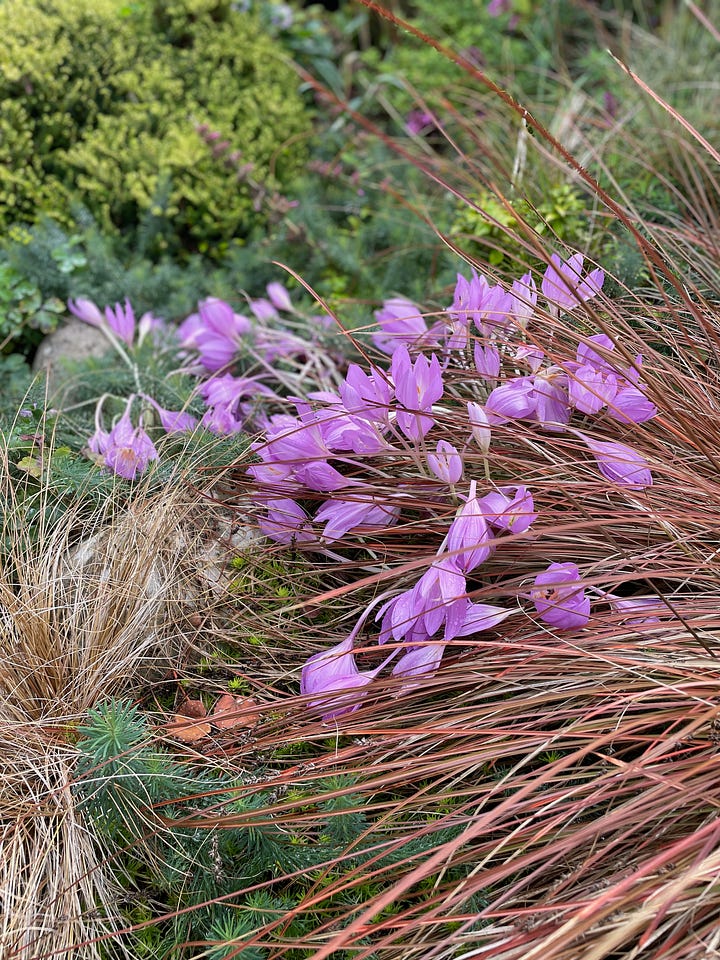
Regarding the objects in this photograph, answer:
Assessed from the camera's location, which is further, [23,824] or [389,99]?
[389,99]

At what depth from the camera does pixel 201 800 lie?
139 cm

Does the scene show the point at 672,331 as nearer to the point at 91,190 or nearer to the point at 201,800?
the point at 201,800

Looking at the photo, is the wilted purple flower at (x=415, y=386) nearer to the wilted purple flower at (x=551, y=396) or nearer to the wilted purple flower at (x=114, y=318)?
the wilted purple flower at (x=551, y=396)

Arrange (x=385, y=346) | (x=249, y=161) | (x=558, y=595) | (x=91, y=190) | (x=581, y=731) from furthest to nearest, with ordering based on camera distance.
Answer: (x=249, y=161)
(x=91, y=190)
(x=385, y=346)
(x=558, y=595)
(x=581, y=731)

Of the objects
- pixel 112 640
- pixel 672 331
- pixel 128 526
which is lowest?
pixel 112 640

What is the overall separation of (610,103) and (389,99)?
103 cm

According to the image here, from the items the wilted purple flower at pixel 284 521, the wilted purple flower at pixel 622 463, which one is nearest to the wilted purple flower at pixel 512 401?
the wilted purple flower at pixel 622 463

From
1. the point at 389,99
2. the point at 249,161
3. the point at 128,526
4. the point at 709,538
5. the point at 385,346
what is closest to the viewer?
the point at 709,538

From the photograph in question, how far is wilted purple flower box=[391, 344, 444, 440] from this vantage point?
1.47 metres

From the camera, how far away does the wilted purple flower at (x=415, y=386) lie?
147 cm

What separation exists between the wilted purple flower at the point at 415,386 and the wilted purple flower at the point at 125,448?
59 cm

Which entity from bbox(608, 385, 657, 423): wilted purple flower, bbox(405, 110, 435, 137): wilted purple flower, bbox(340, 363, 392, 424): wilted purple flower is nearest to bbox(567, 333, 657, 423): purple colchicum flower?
bbox(608, 385, 657, 423): wilted purple flower

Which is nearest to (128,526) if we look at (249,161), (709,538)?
(709,538)

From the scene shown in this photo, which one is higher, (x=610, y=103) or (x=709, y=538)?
(x=610, y=103)
